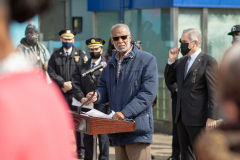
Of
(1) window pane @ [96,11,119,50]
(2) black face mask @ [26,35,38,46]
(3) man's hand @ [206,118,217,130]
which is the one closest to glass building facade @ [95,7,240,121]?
(1) window pane @ [96,11,119,50]

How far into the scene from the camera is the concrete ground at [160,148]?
7380mm

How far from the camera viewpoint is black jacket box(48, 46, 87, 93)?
767 cm

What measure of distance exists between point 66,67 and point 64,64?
7cm

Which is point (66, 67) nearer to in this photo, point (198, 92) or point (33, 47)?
point (33, 47)

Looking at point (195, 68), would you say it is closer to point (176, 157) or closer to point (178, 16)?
point (176, 157)

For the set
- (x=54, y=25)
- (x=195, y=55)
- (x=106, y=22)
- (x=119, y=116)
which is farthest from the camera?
(x=54, y=25)

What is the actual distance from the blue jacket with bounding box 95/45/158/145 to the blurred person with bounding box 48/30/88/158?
117 inches

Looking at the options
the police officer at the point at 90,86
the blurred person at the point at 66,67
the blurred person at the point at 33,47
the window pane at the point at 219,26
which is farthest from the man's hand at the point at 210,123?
the window pane at the point at 219,26

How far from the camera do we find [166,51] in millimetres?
9039

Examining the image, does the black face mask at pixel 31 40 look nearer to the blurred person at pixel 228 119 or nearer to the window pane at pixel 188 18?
the window pane at pixel 188 18

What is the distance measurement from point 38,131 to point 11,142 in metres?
0.07

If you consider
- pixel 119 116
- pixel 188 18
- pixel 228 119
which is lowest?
pixel 119 116

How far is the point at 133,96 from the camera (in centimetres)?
458

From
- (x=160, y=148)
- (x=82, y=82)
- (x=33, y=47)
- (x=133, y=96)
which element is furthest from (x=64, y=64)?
(x=133, y=96)
